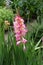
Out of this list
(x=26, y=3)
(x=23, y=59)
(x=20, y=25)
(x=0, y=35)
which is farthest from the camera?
(x=26, y=3)

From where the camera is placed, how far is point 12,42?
2.25 m

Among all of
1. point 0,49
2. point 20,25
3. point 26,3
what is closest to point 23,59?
point 0,49

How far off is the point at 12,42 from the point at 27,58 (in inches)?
7.1

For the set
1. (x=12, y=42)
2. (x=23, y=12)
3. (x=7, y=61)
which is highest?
(x=12, y=42)

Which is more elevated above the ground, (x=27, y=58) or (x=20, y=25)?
A: (x=20, y=25)

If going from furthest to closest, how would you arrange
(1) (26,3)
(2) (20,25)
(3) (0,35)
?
1. (1) (26,3)
2. (3) (0,35)
3. (2) (20,25)

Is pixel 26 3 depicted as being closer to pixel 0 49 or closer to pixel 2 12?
pixel 2 12

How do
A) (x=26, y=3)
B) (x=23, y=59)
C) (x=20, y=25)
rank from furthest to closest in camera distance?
(x=26, y=3) → (x=23, y=59) → (x=20, y=25)

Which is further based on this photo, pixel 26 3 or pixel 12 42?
pixel 26 3

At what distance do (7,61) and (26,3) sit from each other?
13.7 ft

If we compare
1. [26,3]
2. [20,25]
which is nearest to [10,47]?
[20,25]

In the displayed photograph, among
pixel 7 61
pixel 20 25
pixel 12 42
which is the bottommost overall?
pixel 7 61

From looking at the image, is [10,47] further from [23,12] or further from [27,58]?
[23,12]

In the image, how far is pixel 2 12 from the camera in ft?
21.2
